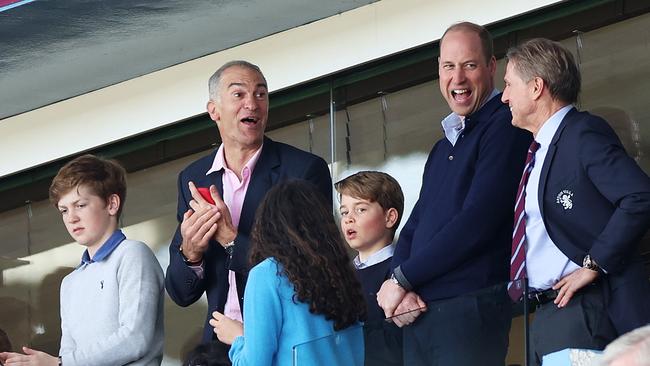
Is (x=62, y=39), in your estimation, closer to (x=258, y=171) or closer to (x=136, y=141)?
(x=136, y=141)

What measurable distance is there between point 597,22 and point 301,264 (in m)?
3.05

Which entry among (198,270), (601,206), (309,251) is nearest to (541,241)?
(601,206)

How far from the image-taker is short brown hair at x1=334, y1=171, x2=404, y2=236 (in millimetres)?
7500

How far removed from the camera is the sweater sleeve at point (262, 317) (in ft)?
19.4

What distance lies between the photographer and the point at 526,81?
630 centimetres

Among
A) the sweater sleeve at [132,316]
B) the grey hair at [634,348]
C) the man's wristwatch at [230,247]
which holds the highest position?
the man's wristwatch at [230,247]

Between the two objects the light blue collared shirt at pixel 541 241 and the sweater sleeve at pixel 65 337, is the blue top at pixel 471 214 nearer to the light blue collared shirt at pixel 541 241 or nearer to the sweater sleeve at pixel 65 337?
the light blue collared shirt at pixel 541 241

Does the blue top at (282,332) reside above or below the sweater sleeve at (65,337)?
below

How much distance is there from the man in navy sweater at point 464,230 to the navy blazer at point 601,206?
0.39 meters

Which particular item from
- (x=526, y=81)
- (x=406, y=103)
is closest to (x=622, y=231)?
(x=526, y=81)

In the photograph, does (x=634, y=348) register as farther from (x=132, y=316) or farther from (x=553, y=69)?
(x=132, y=316)

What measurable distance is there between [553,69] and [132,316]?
2.33 meters

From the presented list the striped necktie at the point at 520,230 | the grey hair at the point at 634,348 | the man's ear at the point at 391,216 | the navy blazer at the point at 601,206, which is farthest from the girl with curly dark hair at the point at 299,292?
the grey hair at the point at 634,348

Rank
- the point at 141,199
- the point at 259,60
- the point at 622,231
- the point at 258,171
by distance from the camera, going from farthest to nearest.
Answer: the point at 141,199
the point at 259,60
the point at 258,171
the point at 622,231
